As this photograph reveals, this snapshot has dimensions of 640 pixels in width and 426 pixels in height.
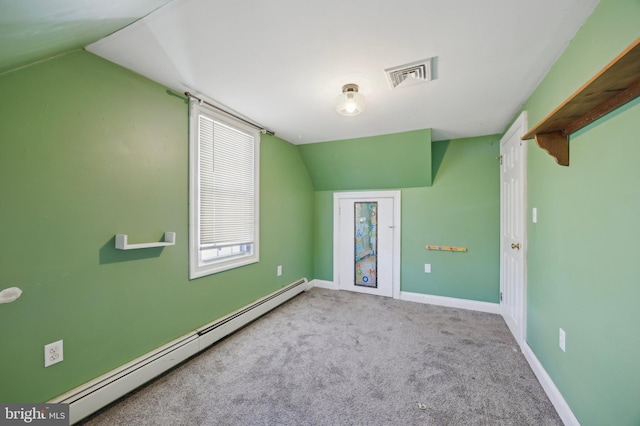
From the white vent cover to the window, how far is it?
1.68 meters

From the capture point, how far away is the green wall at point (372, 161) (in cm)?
329

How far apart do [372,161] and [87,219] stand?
312 centimetres

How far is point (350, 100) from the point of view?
2.00 meters

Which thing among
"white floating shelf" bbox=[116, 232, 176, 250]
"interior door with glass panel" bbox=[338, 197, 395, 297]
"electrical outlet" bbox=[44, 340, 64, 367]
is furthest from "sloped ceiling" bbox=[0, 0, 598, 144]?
"interior door with glass panel" bbox=[338, 197, 395, 297]

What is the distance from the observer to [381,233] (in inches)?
154

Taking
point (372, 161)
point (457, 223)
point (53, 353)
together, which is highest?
point (372, 161)

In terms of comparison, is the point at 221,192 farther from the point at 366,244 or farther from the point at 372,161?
the point at 366,244

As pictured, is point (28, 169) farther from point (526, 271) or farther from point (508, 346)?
point (508, 346)

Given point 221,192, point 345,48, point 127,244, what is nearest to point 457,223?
point 345,48

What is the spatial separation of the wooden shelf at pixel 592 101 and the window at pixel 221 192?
255 centimetres

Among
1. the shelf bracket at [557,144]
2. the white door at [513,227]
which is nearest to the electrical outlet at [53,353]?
the shelf bracket at [557,144]

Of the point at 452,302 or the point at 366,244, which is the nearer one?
the point at 452,302

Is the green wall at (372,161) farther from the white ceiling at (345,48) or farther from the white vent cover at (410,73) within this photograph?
the white vent cover at (410,73)

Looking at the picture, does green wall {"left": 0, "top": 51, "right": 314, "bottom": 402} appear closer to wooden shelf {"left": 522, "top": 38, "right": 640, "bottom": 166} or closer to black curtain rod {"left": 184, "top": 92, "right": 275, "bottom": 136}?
black curtain rod {"left": 184, "top": 92, "right": 275, "bottom": 136}
